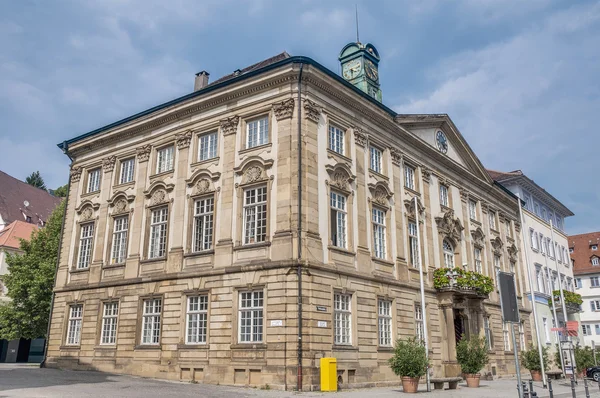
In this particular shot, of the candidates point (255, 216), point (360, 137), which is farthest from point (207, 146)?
point (360, 137)

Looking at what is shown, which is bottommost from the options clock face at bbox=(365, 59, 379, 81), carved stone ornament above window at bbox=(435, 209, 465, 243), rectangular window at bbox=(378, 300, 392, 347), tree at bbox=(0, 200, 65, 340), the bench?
the bench

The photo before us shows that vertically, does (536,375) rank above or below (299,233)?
below

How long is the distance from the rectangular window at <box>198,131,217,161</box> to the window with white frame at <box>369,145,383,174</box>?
799cm

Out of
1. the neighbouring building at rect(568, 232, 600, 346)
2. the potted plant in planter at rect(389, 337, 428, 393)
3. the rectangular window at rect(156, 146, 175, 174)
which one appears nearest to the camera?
the potted plant in planter at rect(389, 337, 428, 393)

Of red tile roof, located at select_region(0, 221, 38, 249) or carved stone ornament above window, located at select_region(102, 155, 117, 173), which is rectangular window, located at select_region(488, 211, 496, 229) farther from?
red tile roof, located at select_region(0, 221, 38, 249)

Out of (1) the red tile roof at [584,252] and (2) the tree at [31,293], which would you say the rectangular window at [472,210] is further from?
(1) the red tile roof at [584,252]

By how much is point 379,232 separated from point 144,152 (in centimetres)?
1340

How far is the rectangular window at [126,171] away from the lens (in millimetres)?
30375

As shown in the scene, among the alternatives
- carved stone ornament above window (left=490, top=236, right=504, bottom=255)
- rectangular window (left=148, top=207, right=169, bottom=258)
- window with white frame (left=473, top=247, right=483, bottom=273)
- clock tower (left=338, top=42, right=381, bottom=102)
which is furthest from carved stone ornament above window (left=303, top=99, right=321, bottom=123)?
carved stone ornament above window (left=490, top=236, right=504, bottom=255)

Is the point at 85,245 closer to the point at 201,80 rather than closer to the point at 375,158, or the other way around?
the point at 201,80

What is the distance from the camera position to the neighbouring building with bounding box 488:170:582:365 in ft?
148

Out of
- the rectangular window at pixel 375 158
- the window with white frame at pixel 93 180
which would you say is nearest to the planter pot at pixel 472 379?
the rectangular window at pixel 375 158

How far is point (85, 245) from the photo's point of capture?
31.3 m

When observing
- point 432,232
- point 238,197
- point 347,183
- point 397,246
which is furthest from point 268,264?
point 432,232
